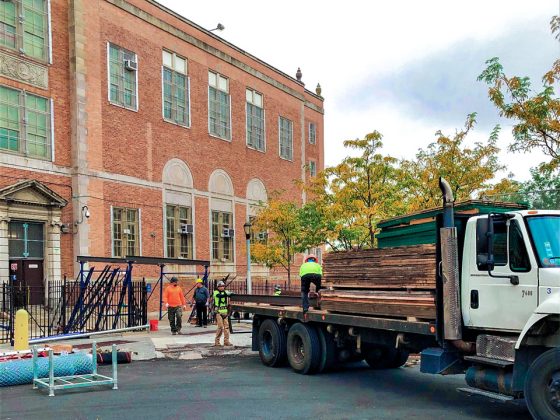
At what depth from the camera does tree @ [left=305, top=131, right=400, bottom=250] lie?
78.5 ft

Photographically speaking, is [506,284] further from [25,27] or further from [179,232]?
[179,232]

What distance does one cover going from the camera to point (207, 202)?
35.0m

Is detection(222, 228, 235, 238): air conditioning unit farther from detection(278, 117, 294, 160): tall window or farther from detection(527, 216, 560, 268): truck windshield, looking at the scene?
detection(527, 216, 560, 268): truck windshield

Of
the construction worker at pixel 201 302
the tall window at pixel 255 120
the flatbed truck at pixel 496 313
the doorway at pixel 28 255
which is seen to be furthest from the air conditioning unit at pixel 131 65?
the flatbed truck at pixel 496 313

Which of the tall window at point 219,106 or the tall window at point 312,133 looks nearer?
the tall window at point 219,106

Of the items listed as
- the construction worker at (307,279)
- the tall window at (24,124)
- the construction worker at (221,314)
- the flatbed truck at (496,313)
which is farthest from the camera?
the tall window at (24,124)

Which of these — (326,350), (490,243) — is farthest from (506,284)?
(326,350)

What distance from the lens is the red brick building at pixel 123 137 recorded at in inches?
967

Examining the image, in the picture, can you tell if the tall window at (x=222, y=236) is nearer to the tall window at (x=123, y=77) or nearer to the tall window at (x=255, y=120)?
the tall window at (x=255, y=120)

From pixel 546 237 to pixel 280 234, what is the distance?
23575mm

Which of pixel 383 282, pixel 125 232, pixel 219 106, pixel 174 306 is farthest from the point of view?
pixel 219 106

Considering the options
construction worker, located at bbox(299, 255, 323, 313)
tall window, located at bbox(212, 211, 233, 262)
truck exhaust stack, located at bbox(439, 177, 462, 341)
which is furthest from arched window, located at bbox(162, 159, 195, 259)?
truck exhaust stack, located at bbox(439, 177, 462, 341)

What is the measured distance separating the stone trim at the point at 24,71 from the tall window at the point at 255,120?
50.3 ft

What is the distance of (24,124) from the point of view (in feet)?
80.5
